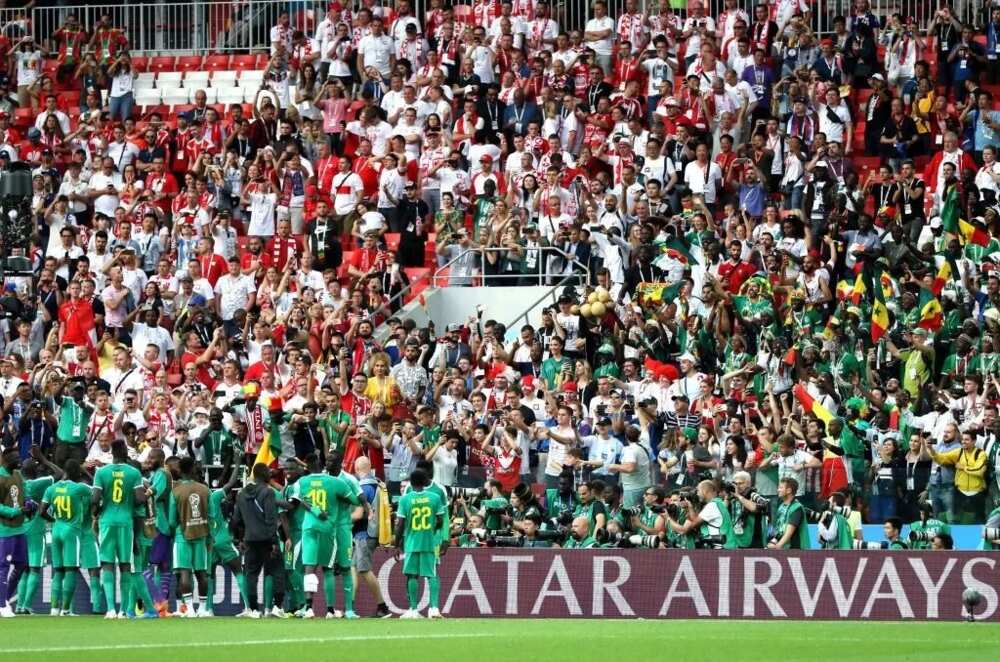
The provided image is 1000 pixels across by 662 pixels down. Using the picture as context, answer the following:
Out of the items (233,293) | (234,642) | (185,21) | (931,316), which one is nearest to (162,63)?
(185,21)

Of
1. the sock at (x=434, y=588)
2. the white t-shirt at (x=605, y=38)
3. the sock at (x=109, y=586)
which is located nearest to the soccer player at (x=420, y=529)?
the sock at (x=434, y=588)

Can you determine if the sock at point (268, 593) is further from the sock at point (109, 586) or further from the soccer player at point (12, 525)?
the soccer player at point (12, 525)

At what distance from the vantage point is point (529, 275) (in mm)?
28422

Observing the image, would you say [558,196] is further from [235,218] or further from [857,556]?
[857,556]

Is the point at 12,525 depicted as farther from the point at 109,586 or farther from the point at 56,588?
the point at 109,586

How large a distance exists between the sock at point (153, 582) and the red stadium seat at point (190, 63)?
1535 centimetres

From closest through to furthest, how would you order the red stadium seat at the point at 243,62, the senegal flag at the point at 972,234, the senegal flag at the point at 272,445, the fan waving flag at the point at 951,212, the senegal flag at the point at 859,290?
the senegal flag at the point at 272,445
the senegal flag at the point at 859,290
the senegal flag at the point at 972,234
the fan waving flag at the point at 951,212
the red stadium seat at the point at 243,62

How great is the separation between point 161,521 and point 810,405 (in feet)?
24.8

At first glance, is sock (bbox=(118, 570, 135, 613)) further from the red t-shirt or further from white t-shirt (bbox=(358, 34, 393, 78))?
white t-shirt (bbox=(358, 34, 393, 78))

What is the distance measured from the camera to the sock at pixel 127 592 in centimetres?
2141

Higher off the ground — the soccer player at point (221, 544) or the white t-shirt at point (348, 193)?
the white t-shirt at point (348, 193)

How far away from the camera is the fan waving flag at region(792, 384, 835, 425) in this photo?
23742 mm

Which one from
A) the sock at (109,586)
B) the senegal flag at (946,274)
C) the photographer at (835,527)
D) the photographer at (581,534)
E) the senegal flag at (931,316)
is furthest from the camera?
the senegal flag at (946,274)

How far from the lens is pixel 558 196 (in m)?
28.7
